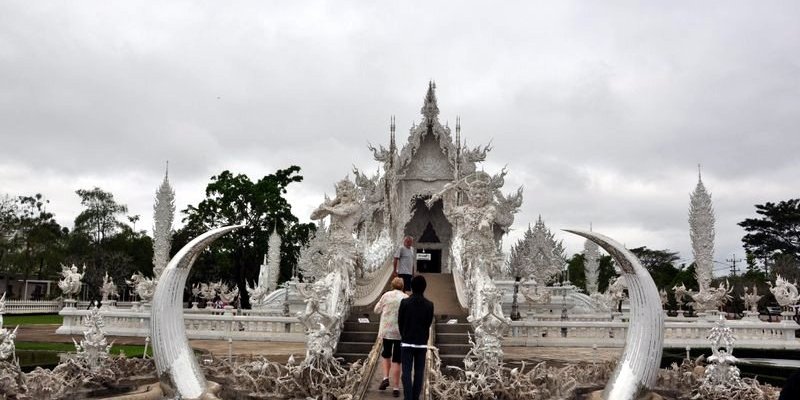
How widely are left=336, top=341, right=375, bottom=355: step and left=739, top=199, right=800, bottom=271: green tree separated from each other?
118 ft

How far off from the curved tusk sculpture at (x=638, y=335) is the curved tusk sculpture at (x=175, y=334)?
3542 millimetres

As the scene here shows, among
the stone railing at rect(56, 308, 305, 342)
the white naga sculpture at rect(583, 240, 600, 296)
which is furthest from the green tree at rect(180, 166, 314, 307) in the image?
the stone railing at rect(56, 308, 305, 342)

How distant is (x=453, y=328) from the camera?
908 cm

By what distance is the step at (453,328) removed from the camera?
29.6ft

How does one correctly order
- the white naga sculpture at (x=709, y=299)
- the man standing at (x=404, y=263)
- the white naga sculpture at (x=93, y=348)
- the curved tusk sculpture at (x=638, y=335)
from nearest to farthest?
the curved tusk sculpture at (x=638, y=335) < the white naga sculpture at (x=93, y=348) < the man standing at (x=404, y=263) < the white naga sculpture at (x=709, y=299)

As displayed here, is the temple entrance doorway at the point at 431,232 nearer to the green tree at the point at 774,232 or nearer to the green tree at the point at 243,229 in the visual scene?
the green tree at the point at 243,229

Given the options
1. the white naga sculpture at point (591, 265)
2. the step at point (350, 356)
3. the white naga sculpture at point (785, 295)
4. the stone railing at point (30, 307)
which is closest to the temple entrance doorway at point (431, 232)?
the white naga sculpture at point (591, 265)

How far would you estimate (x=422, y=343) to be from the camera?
484 centimetres

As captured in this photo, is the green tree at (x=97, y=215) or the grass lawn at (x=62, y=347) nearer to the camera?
the grass lawn at (x=62, y=347)

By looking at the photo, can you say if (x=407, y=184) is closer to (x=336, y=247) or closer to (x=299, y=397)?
(x=336, y=247)

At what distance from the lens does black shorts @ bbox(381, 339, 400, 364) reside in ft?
18.3

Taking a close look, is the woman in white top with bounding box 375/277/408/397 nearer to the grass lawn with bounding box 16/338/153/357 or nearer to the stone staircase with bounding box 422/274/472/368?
the stone staircase with bounding box 422/274/472/368

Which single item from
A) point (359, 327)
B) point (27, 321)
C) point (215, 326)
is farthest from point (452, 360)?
point (27, 321)

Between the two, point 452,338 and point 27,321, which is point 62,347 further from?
point 27,321
